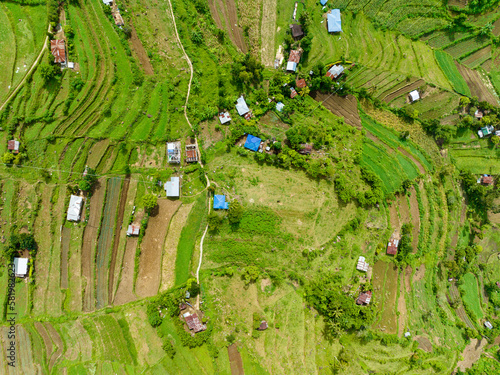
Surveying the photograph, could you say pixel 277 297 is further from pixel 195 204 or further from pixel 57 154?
pixel 57 154

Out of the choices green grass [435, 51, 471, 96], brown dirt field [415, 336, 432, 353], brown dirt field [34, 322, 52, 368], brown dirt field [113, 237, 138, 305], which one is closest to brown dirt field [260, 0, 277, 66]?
green grass [435, 51, 471, 96]

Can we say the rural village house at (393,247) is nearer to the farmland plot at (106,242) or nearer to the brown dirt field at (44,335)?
the farmland plot at (106,242)

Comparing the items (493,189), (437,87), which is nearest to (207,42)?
(437,87)

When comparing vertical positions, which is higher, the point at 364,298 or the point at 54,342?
the point at 364,298

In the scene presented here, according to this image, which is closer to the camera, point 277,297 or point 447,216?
point 277,297

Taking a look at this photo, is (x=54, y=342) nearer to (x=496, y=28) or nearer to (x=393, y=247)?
(x=393, y=247)

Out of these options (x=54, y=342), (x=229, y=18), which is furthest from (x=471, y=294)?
(x=54, y=342)
